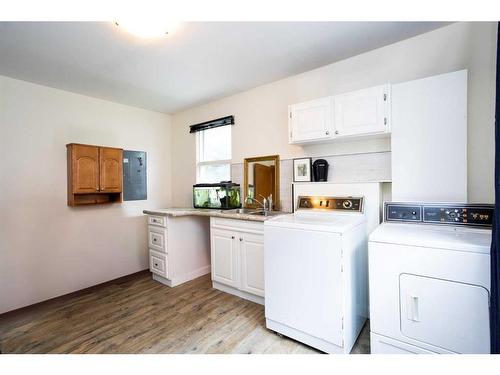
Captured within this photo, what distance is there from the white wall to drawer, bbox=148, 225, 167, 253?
1.77 feet

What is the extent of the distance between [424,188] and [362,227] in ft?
1.77

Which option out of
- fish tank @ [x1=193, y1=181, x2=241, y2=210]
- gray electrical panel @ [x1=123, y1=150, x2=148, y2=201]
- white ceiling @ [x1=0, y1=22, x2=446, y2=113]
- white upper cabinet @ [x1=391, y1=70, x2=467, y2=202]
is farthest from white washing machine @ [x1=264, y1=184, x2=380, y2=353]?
gray electrical panel @ [x1=123, y1=150, x2=148, y2=201]

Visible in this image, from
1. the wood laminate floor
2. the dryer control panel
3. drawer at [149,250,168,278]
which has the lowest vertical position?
the wood laminate floor

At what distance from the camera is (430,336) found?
1.35 metres

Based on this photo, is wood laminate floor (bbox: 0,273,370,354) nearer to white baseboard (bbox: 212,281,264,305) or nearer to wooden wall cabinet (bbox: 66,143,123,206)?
white baseboard (bbox: 212,281,264,305)

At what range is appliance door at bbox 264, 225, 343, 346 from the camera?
1614 mm

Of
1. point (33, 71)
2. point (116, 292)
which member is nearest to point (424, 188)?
point (116, 292)

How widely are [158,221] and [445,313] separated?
9.27ft

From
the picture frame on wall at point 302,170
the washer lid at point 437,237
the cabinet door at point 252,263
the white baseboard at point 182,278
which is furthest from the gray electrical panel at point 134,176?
the washer lid at point 437,237

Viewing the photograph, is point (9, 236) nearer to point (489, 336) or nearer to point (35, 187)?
point (35, 187)

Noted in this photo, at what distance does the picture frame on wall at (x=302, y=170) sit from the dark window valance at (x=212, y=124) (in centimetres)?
114

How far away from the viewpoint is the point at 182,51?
209 cm

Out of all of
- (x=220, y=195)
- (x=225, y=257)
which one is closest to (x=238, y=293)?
(x=225, y=257)

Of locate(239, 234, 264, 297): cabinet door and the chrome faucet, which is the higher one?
the chrome faucet
